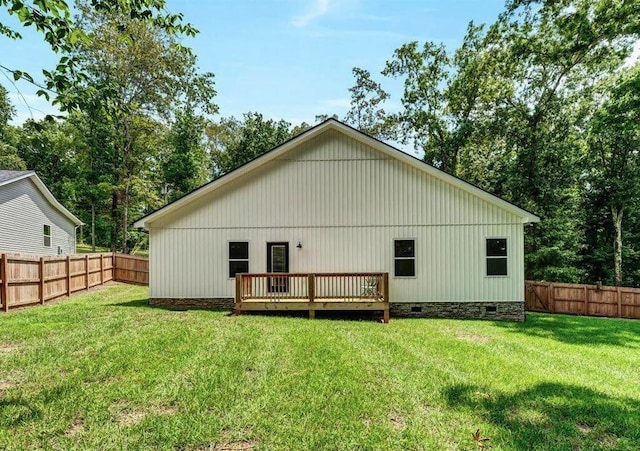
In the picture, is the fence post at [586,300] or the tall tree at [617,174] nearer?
the fence post at [586,300]

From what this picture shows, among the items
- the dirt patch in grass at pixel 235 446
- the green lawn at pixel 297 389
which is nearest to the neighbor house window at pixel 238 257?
the green lawn at pixel 297 389

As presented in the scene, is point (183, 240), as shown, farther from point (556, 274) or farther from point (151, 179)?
point (151, 179)

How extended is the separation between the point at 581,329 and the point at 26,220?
23388 millimetres

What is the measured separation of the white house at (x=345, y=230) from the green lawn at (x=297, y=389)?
3115mm

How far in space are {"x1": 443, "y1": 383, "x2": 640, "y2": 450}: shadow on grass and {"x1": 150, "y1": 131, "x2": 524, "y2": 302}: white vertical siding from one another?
6309 millimetres

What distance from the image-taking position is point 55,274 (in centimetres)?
1173

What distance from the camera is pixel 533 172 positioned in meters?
18.0

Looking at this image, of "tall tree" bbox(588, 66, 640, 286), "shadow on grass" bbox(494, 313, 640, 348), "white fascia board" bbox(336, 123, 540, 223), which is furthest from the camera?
"tall tree" bbox(588, 66, 640, 286)

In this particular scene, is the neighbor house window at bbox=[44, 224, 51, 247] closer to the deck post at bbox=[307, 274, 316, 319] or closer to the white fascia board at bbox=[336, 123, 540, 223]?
the deck post at bbox=[307, 274, 316, 319]

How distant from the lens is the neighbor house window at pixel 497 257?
11.1 metres

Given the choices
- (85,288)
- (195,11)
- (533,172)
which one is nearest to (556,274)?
(533,172)

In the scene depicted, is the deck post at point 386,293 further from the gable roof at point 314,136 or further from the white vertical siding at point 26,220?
the white vertical siding at point 26,220

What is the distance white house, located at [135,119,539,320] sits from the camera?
1107 centimetres

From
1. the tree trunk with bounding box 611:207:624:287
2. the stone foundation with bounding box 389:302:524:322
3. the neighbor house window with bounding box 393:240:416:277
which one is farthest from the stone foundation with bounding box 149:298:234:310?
the tree trunk with bounding box 611:207:624:287
